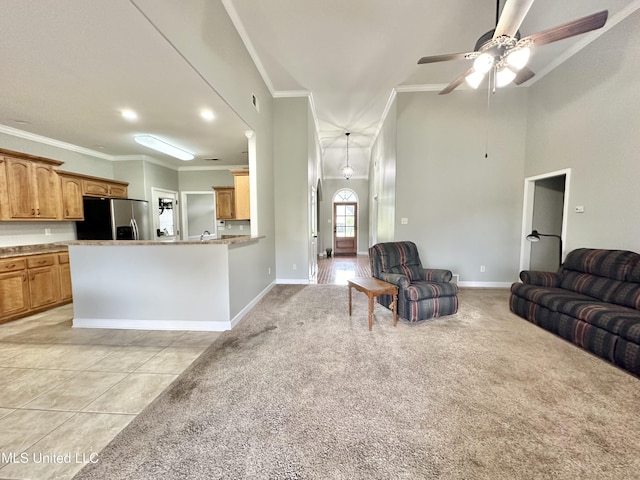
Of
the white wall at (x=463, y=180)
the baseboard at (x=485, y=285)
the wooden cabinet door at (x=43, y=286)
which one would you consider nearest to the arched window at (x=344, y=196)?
the white wall at (x=463, y=180)

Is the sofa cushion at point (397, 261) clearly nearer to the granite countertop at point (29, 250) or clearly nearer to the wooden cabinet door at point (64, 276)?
the granite countertop at point (29, 250)

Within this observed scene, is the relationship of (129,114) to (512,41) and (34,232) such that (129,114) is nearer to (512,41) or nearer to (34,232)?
(34,232)

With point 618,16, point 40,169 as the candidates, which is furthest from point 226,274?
point 618,16

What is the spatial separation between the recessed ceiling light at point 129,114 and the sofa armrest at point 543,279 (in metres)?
5.60

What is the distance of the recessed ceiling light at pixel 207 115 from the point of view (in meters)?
3.03

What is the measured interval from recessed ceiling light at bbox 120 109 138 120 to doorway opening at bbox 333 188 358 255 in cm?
744

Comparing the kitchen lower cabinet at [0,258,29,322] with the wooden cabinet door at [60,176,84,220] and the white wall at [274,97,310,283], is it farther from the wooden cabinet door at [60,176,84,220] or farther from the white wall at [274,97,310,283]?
the white wall at [274,97,310,283]

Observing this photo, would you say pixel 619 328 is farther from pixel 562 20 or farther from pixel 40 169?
pixel 40 169

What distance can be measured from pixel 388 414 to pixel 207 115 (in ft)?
12.1

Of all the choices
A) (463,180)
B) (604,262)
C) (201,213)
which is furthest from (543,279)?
(201,213)

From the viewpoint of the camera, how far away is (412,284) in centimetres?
324

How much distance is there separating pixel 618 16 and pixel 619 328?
3.52 meters

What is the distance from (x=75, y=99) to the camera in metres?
2.71

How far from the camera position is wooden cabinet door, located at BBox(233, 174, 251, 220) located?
4.71 metres
